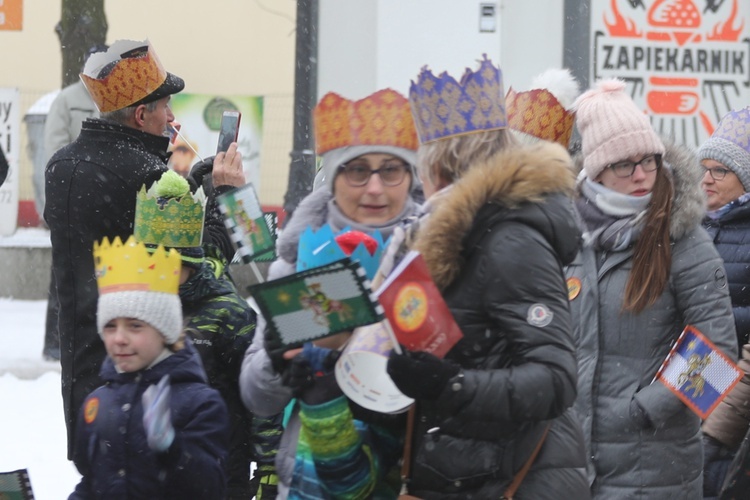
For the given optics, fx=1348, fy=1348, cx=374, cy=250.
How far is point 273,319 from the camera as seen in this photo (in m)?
2.88

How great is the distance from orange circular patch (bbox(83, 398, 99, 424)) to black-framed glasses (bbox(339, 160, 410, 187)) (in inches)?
34.1

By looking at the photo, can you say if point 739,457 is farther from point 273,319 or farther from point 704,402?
point 273,319

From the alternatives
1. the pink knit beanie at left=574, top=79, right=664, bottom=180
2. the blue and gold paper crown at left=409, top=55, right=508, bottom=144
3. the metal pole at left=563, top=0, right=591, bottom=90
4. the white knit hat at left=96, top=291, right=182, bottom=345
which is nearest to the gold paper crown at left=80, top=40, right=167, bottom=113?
the white knit hat at left=96, top=291, right=182, bottom=345

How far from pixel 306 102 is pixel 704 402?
15.9 feet

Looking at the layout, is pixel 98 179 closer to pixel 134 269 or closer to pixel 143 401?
pixel 134 269

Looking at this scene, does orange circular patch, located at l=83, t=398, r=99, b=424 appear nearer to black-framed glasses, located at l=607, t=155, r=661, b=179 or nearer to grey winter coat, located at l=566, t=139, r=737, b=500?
grey winter coat, located at l=566, t=139, r=737, b=500

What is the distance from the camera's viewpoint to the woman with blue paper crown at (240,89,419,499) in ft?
9.99

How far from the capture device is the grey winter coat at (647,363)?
4.02 meters

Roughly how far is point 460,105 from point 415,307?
580 mm

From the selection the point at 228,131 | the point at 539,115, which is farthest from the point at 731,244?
the point at 228,131

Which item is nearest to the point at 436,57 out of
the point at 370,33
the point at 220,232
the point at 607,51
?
the point at 370,33

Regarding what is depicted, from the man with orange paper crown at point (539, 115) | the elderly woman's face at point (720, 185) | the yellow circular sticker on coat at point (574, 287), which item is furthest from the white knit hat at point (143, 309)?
the elderly woman's face at point (720, 185)

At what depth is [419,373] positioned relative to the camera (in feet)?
9.02

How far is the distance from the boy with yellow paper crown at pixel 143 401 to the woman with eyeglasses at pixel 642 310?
125cm
